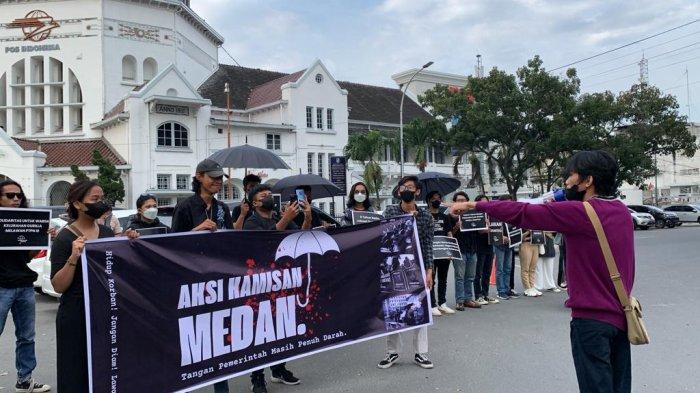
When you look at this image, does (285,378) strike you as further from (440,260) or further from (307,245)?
(440,260)

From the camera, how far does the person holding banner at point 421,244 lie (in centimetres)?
568

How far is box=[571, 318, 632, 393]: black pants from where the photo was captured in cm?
305

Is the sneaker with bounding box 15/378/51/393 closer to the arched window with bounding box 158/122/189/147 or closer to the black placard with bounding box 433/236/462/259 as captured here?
the black placard with bounding box 433/236/462/259

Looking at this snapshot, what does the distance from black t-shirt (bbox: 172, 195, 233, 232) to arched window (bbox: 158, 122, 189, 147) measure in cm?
2832

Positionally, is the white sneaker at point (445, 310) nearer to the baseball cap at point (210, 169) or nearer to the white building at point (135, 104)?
the baseball cap at point (210, 169)

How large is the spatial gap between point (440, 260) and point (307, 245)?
387cm

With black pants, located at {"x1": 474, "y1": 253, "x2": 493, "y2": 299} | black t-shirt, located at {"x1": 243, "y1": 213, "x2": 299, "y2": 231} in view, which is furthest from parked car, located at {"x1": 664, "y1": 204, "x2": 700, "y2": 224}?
black t-shirt, located at {"x1": 243, "y1": 213, "x2": 299, "y2": 231}

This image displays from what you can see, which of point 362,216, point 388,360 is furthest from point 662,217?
point 388,360

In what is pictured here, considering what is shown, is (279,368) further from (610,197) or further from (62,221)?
(62,221)

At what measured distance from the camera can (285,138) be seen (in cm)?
3497

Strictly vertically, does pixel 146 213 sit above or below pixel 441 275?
above

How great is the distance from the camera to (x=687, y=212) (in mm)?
38875

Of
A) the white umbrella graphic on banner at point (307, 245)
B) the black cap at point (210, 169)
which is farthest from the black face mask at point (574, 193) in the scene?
the black cap at point (210, 169)

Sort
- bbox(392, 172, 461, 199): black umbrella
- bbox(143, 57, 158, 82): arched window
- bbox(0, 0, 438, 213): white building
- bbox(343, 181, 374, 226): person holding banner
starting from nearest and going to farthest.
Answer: bbox(343, 181, 374, 226): person holding banner, bbox(392, 172, 461, 199): black umbrella, bbox(0, 0, 438, 213): white building, bbox(143, 57, 158, 82): arched window
